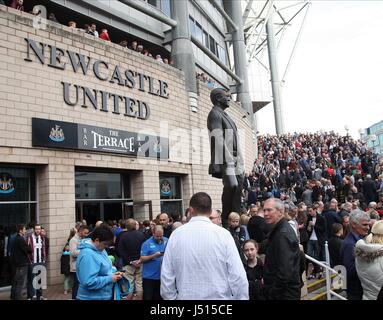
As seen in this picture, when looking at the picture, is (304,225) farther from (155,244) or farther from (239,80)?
(239,80)

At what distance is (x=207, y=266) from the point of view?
10.3ft

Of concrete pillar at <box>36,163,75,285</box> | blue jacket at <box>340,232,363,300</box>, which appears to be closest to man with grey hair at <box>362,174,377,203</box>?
concrete pillar at <box>36,163,75,285</box>

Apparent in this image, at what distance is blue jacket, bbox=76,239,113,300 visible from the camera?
387 cm

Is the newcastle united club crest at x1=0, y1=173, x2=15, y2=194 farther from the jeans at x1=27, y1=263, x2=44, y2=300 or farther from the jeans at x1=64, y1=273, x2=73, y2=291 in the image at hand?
the jeans at x1=64, y1=273, x2=73, y2=291

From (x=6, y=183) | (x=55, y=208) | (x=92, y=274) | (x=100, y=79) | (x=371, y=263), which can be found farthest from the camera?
(x=100, y=79)

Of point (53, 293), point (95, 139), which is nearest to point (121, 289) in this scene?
point (53, 293)

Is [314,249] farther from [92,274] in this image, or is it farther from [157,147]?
[157,147]

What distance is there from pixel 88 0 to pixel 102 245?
49.8ft

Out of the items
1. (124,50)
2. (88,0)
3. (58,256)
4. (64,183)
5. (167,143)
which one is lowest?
(58,256)

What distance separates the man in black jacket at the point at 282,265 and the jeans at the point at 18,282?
701 cm

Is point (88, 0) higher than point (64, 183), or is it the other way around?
point (88, 0)

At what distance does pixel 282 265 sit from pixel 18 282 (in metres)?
7.35

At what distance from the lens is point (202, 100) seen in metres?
20.2
